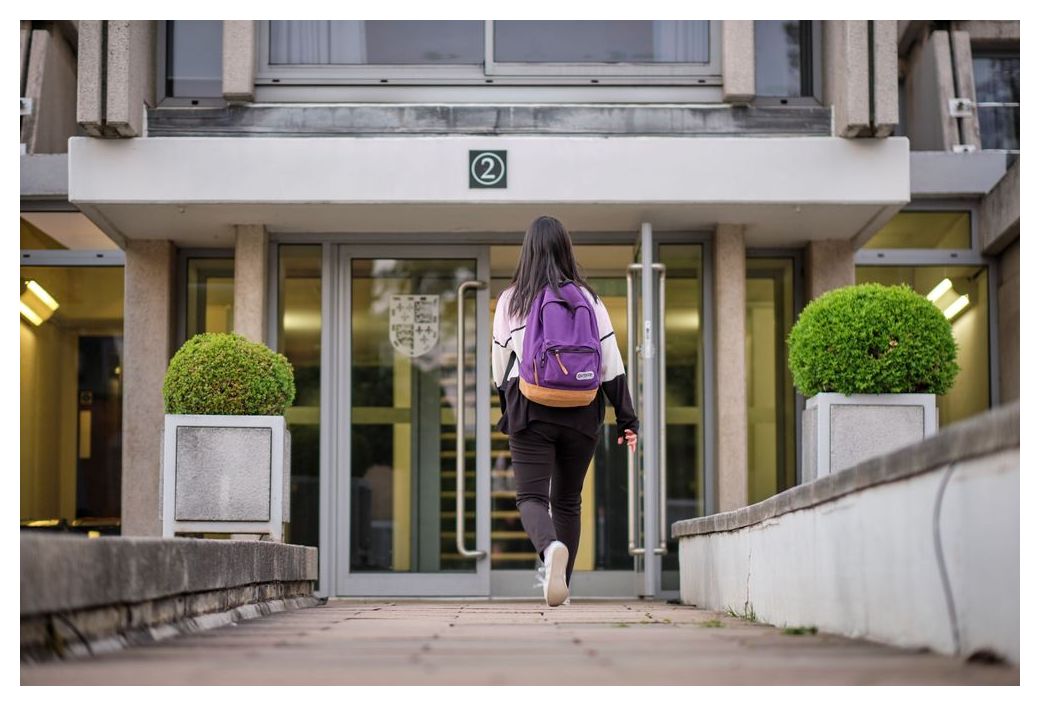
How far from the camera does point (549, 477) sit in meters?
6.50

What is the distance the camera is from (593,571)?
36.0 feet

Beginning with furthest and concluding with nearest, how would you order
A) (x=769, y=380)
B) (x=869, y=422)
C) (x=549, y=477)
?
1. (x=769, y=380)
2. (x=869, y=422)
3. (x=549, y=477)

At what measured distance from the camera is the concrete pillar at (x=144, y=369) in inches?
422

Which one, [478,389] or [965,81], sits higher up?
[965,81]

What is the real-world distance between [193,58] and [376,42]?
51.7 inches

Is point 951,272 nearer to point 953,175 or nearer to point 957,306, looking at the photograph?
point 957,306

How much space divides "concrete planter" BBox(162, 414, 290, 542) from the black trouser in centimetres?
274

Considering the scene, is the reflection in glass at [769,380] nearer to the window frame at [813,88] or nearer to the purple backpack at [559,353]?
the window frame at [813,88]

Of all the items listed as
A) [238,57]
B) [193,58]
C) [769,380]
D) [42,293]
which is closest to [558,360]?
[238,57]

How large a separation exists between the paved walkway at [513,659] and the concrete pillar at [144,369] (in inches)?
223

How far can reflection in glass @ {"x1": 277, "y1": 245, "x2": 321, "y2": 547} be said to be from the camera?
423 inches

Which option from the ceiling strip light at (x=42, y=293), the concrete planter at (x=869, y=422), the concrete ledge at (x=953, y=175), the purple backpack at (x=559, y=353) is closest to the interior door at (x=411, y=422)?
the ceiling strip light at (x=42, y=293)
